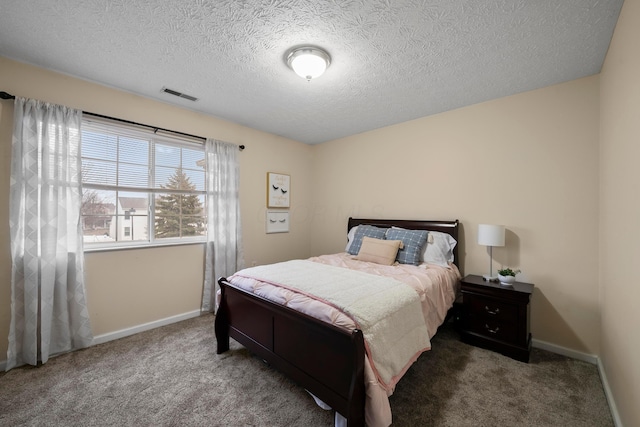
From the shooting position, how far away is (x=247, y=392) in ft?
5.99

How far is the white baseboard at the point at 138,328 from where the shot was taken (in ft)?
8.11

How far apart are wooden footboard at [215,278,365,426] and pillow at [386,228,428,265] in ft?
5.36

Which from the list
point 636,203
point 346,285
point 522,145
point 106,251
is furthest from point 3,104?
point 522,145

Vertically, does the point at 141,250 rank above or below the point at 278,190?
below

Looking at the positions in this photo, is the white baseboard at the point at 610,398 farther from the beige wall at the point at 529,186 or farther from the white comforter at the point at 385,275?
the white comforter at the point at 385,275

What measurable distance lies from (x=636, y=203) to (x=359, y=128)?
290 centimetres

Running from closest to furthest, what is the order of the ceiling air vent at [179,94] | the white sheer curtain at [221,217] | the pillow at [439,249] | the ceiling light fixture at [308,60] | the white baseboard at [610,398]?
the white baseboard at [610,398], the ceiling light fixture at [308,60], the ceiling air vent at [179,94], the pillow at [439,249], the white sheer curtain at [221,217]

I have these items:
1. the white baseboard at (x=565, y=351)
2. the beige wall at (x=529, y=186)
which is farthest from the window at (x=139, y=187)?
the white baseboard at (x=565, y=351)

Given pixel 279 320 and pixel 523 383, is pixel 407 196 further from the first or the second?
pixel 279 320

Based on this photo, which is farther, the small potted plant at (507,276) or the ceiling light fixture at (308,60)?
the small potted plant at (507,276)

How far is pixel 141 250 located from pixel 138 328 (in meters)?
0.82

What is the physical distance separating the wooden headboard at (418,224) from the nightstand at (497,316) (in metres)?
0.56

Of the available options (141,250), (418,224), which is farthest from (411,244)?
(141,250)

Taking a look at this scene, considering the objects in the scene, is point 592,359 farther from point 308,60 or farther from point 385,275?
point 308,60
